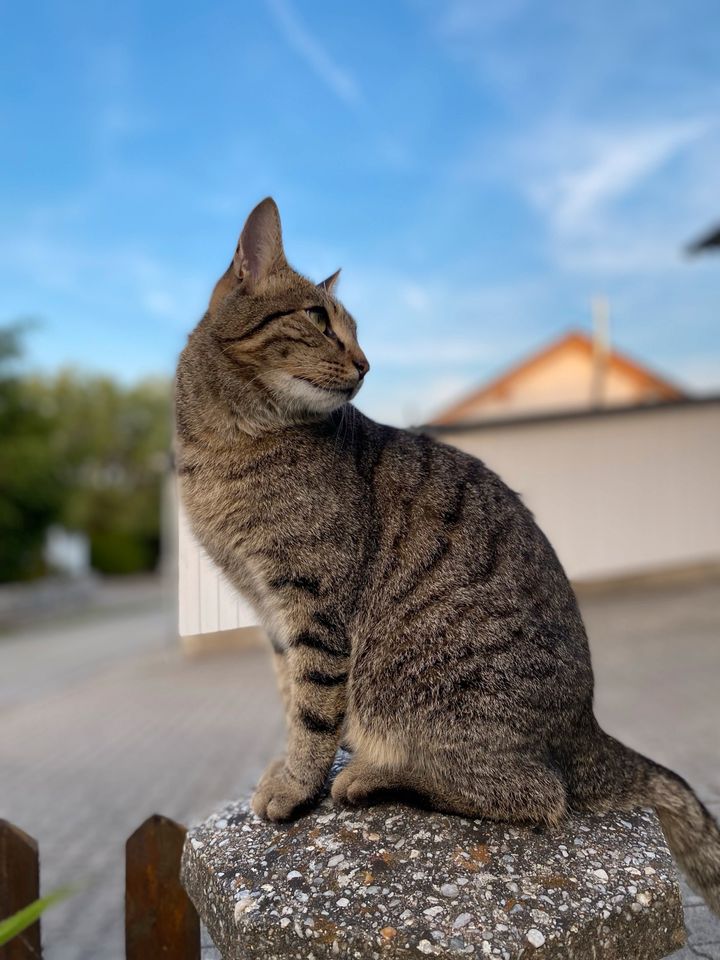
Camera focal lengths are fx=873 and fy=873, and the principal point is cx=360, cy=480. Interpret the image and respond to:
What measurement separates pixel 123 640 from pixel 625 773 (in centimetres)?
1464

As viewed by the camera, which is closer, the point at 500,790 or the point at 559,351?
the point at 500,790

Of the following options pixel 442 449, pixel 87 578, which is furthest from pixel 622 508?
pixel 87 578

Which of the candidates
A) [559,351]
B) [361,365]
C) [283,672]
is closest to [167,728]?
[283,672]

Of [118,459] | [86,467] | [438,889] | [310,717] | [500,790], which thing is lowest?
[438,889]

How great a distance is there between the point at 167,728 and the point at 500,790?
691cm

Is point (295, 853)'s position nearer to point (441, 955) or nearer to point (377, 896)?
point (377, 896)

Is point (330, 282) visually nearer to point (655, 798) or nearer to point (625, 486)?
point (655, 798)

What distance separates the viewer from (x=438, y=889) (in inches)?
94.4

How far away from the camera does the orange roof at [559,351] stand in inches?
1160

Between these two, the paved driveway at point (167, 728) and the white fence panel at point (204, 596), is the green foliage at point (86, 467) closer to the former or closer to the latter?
the paved driveway at point (167, 728)

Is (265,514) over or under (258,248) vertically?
under

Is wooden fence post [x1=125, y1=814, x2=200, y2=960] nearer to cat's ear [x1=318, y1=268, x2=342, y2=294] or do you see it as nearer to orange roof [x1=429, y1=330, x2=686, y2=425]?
cat's ear [x1=318, y1=268, x2=342, y2=294]

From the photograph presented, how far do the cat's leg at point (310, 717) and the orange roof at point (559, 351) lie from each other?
2655cm

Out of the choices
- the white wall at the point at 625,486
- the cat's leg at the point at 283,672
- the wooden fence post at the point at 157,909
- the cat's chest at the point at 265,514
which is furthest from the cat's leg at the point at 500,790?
the white wall at the point at 625,486
